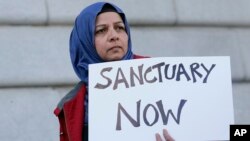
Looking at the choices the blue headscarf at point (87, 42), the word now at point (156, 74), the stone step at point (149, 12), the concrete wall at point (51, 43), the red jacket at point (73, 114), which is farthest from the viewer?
the stone step at point (149, 12)

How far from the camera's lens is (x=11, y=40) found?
A: 713 cm

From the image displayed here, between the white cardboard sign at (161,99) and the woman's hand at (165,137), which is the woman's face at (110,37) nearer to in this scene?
the white cardboard sign at (161,99)

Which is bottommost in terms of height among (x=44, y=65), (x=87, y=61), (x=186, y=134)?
(x=186, y=134)

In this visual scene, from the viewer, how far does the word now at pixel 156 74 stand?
3979 mm

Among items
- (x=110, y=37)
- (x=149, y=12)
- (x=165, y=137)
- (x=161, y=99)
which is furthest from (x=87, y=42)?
(x=149, y=12)

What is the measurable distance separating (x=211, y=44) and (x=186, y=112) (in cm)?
438

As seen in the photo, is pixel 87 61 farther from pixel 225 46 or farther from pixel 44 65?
pixel 225 46

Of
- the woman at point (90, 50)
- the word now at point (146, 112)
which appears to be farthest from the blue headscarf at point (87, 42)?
the word now at point (146, 112)

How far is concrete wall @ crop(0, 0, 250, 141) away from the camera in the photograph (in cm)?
712

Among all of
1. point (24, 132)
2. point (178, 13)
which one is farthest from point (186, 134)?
point (178, 13)

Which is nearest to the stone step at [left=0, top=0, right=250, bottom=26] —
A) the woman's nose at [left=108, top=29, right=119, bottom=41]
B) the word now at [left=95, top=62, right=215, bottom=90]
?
the woman's nose at [left=108, top=29, right=119, bottom=41]

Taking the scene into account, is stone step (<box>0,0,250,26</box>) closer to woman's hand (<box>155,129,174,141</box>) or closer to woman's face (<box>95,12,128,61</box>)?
woman's face (<box>95,12,128,61</box>)

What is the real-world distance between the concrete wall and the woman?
2816 mm

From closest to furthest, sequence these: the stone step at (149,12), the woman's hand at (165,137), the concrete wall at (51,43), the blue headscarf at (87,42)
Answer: the woman's hand at (165,137) → the blue headscarf at (87,42) → the concrete wall at (51,43) → the stone step at (149,12)
